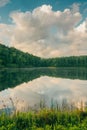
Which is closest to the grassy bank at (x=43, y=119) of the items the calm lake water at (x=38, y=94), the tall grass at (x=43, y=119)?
the tall grass at (x=43, y=119)

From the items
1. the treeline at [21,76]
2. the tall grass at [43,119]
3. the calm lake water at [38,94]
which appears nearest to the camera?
the tall grass at [43,119]

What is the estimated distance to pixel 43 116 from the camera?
18.0 meters

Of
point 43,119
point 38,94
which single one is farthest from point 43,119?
point 38,94

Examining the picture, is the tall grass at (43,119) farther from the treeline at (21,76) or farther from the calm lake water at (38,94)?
the treeline at (21,76)

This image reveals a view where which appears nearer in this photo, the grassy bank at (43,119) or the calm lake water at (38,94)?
the grassy bank at (43,119)

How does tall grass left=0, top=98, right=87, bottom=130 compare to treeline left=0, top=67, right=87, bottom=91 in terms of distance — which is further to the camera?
treeline left=0, top=67, right=87, bottom=91

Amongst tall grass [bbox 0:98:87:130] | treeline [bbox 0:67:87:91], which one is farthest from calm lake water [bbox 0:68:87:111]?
tall grass [bbox 0:98:87:130]

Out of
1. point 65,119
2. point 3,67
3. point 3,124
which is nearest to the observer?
point 3,124

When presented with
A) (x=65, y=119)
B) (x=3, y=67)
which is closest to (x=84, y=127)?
(x=65, y=119)

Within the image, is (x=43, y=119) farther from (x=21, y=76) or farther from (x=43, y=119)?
(x=21, y=76)

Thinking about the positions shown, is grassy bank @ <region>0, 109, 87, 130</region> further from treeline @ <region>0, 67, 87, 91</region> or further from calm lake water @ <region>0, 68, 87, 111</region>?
treeline @ <region>0, 67, 87, 91</region>

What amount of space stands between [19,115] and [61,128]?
12.5ft

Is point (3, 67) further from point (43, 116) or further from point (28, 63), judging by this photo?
point (43, 116)

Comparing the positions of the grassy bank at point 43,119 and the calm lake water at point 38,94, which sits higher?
the grassy bank at point 43,119
